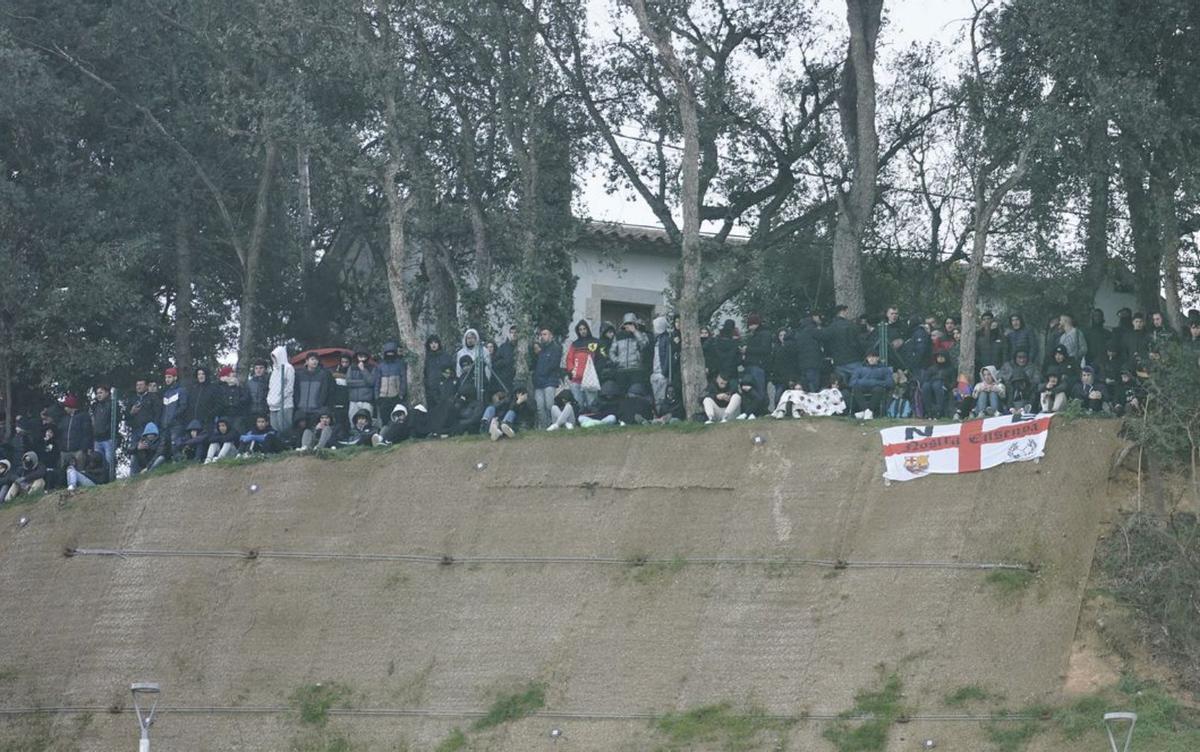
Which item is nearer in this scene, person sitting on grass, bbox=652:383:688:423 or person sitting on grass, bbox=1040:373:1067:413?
person sitting on grass, bbox=1040:373:1067:413

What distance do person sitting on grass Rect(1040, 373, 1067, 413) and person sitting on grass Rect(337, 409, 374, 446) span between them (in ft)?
31.1

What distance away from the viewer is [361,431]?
80.4ft

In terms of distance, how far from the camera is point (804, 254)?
A: 30.8 metres

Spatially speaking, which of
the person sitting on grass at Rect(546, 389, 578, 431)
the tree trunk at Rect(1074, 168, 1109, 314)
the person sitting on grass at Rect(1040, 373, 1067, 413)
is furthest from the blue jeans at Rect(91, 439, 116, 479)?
the tree trunk at Rect(1074, 168, 1109, 314)

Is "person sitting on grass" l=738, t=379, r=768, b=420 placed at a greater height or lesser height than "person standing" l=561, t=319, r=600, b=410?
lesser

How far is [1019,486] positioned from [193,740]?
10.7 metres

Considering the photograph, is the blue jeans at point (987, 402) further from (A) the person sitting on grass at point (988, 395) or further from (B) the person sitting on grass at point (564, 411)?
(B) the person sitting on grass at point (564, 411)

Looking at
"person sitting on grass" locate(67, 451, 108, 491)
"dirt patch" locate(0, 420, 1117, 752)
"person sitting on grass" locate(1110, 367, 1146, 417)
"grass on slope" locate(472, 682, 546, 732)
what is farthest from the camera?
"person sitting on grass" locate(67, 451, 108, 491)

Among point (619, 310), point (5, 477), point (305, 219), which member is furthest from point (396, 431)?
point (305, 219)

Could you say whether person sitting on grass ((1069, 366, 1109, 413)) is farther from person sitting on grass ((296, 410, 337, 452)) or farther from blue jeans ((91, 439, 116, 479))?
blue jeans ((91, 439, 116, 479))

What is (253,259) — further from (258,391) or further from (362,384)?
(362,384)

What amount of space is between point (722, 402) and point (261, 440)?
692 centimetres

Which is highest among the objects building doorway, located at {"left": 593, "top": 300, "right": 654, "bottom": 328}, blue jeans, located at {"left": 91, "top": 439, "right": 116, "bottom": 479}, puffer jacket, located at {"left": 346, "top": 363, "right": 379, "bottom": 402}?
building doorway, located at {"left": 593, "top": 300, "right": 654, "bottom": 328}

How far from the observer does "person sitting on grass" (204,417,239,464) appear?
81.4 ft
